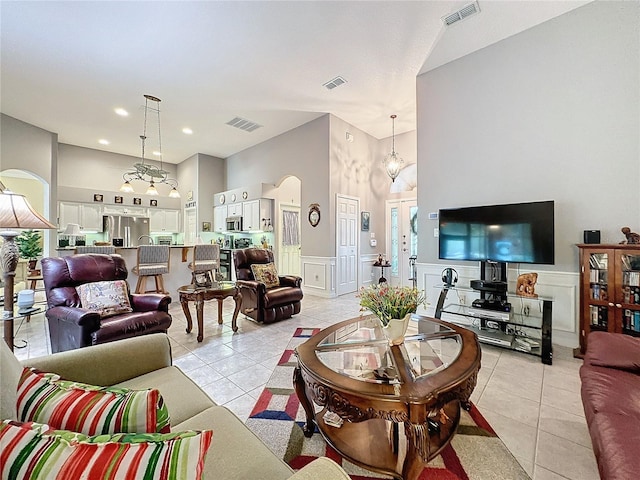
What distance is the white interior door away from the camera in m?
6.69

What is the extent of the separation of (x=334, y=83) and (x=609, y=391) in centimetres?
463

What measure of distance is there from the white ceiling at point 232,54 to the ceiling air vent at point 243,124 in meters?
0.20

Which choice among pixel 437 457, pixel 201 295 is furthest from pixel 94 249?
pixel 437 457

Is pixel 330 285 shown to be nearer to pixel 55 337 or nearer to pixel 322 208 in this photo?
pixel 322 208

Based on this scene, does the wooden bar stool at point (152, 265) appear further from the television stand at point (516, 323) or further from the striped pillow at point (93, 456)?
the striped pillow at point (93, 456)

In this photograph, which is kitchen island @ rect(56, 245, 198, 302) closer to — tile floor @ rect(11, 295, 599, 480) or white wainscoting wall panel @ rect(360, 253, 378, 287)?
tile floor @ rect(11, 295, 599, 480)

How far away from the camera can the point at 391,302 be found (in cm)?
169

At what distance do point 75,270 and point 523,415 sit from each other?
4.10 m

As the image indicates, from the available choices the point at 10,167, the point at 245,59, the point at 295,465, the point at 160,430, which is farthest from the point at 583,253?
the point at 10,167

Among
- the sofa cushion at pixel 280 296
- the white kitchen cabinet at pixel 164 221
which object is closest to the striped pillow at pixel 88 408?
the sofa cushion at pixel 280 296

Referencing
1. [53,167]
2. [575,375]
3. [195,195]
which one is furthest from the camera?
[195,195]

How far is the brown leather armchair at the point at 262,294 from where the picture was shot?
3879 millimetres

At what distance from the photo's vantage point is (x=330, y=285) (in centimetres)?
568

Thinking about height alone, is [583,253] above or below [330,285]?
above
